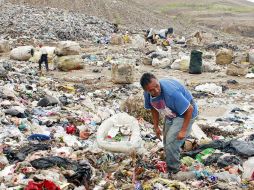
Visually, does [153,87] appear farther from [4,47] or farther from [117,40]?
[117,40]

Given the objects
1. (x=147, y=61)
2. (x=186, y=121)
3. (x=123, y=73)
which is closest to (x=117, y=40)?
(x=147, y=61)

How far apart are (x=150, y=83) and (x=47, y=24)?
67.4 feet

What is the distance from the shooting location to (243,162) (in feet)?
17.6

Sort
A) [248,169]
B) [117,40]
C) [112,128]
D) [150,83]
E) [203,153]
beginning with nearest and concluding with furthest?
[150,83] < [248,169] < [203,153] < [112,128] < [117,40]

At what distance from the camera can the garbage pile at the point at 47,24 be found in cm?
2198

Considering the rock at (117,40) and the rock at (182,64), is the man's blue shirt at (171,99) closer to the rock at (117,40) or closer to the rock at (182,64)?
the rock at (182,64)

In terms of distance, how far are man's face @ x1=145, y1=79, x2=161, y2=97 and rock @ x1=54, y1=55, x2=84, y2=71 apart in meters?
9.87

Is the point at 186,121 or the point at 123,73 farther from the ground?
the point at 186,121

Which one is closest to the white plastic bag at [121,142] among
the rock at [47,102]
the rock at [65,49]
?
the rock at [47,102]

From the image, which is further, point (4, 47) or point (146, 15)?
point (146, 15)

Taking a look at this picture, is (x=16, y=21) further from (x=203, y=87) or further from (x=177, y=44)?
(x=203, y=87)

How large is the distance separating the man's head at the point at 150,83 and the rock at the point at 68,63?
389 inches

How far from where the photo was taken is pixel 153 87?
4316mm

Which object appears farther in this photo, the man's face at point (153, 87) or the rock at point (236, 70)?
the rock at point (236, 70)
